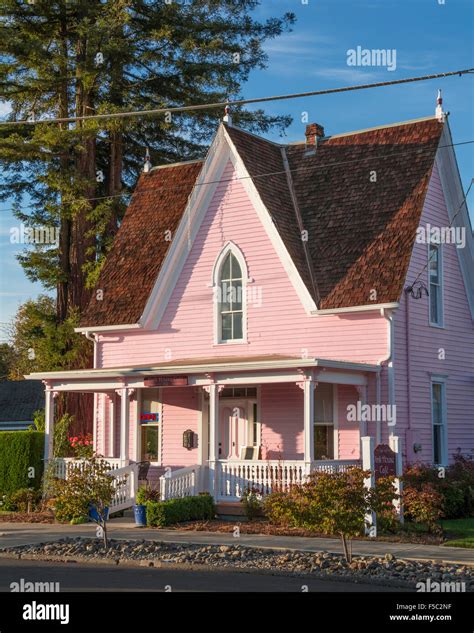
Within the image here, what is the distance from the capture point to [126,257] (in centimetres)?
2969

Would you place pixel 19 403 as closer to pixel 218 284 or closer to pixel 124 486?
pixel 218 284

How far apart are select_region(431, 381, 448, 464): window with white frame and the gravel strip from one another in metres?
9.44

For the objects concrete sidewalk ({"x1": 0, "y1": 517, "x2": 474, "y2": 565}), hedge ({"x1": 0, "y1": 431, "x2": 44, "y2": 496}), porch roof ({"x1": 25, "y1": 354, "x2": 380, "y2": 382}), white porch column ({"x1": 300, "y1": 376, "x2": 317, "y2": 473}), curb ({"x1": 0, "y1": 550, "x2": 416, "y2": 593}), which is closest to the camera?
curb ({"x1": 0, "y1": 550, "x2": 416, "y2": 593})

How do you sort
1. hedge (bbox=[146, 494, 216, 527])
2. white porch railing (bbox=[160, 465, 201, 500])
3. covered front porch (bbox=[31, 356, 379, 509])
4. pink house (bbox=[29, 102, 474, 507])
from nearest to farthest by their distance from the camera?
hedge (bbox=[146, 494, 216, 527]), covered front porch (bbox=[31, 356, 379, 509]), white porch railing (bbox=[160, 465, 201, 500]), pink house (bbox=[29, 102, 474, 507])

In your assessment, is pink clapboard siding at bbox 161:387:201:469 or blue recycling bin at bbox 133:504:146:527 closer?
blue recycling bin at bbox 133:504:146:527

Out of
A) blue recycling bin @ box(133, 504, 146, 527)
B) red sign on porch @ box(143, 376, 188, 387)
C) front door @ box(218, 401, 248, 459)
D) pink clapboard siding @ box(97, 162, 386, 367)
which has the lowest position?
blue recycling bin @ box(133, 504, 146, 527)

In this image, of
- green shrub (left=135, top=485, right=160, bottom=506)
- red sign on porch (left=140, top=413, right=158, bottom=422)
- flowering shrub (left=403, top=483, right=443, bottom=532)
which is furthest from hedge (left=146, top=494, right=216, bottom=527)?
flowering shrub (left=403, top=483, right=443, bottom=532)

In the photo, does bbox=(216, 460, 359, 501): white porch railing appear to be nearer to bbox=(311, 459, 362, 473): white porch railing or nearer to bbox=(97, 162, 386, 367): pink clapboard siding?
bbox=(311, 459, 362, 473): white porch railing

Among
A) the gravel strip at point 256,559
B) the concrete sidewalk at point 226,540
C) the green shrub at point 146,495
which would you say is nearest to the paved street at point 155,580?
the gravel strip at point 256,559

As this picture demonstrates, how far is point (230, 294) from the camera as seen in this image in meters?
27.0

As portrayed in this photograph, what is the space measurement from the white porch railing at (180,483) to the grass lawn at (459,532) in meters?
5.82

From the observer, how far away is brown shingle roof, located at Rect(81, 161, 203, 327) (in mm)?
28516
